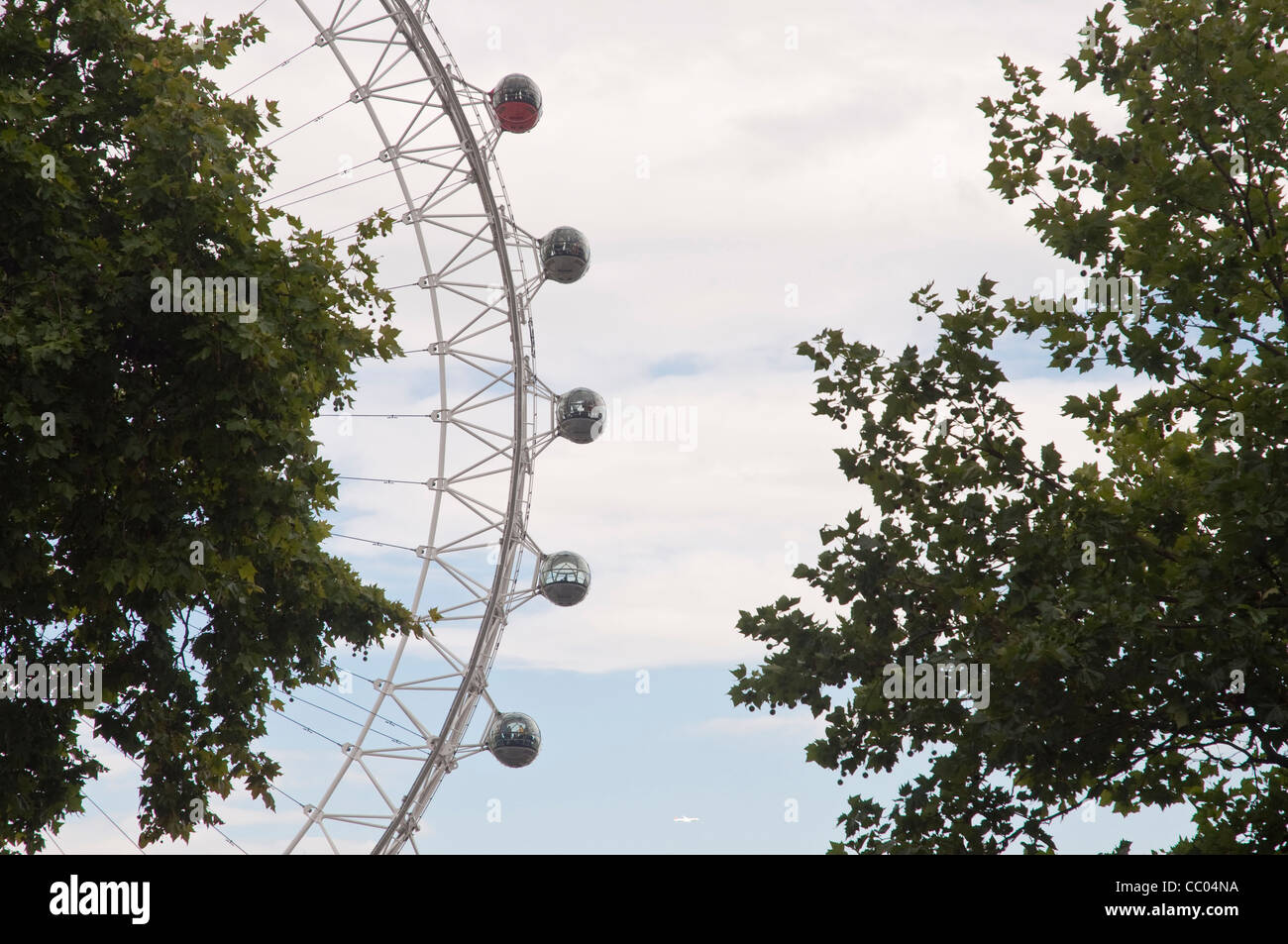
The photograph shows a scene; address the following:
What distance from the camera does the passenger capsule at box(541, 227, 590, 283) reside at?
30.7 m

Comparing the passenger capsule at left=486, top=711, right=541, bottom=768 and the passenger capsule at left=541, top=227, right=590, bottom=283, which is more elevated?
the passenger capsule at left=541, top=227, right=590, bottom=283

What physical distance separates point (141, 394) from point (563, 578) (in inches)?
707

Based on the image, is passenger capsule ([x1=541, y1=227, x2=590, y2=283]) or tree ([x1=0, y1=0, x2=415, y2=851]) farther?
passenger capsule ([x1=541, y1=227, x2=590, y2=283])

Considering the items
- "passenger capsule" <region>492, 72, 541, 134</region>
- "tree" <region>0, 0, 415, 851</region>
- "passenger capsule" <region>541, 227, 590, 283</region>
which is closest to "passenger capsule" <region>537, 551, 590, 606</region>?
"passenger capsule" <region>541, 227, 590, 283</region>

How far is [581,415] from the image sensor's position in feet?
100.0

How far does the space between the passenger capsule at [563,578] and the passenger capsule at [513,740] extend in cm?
291

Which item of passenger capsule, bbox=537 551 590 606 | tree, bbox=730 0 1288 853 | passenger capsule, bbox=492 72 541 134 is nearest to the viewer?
tree, bbox=730 0 1288 853

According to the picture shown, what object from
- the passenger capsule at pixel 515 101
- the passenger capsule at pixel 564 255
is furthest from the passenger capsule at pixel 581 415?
the passenger capsule at pixel 515 101

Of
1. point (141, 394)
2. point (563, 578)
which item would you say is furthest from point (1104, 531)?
point (563, 578)

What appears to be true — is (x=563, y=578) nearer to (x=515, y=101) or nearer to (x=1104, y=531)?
(x=515, y=101)

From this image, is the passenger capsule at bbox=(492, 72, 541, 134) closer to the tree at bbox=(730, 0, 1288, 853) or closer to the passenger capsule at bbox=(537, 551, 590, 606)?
the passenger capsule at bbox=(537, 551, 590, 606)

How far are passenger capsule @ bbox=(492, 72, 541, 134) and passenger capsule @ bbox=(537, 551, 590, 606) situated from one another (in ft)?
32.8
